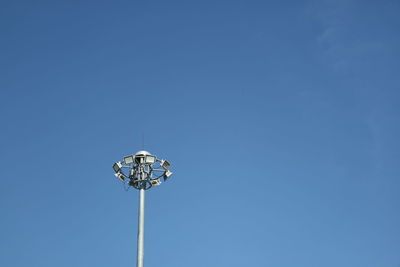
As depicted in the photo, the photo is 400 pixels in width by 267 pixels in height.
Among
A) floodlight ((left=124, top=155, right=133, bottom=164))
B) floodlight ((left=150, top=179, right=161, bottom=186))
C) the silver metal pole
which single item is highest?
floodlight ((left=124, top=155, right=133, bottom=164))

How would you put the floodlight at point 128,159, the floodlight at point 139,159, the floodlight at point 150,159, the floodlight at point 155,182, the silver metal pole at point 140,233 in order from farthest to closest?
1. the floodlight at point 155,182
2. the floodlight at point 128,159
3. the floodlight at point 139,159
4. the floodlight at point 150,159
5. the silver metal pole at point 140,233

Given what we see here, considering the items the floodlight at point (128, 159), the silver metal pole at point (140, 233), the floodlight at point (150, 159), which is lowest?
the silver metal pole at point (140, 233)

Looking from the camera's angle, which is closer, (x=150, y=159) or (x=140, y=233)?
(x=140, y=233)

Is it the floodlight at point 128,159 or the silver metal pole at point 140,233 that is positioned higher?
the floodlight at point 128,159

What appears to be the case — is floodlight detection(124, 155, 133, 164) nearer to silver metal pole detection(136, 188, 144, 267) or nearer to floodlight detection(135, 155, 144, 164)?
floodlight detection(135, 155, 144, 164)

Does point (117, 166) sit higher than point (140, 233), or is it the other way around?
point (117, 166)

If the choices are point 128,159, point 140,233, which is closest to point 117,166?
point 128,159

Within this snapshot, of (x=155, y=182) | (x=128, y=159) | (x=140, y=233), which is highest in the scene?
(x=128, y=159)

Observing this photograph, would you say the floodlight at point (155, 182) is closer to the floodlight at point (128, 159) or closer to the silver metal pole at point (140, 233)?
the silver metal pole at point (140, 233)

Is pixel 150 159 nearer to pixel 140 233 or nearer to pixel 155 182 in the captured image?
pixel 155 182

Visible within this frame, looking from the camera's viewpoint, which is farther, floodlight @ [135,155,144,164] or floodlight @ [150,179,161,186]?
floodlight @ [150,179,161,186]

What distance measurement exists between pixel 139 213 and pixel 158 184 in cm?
286

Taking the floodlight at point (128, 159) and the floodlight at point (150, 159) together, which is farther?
the floodlight at point (128, 159)

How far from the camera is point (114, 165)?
1699 inches
